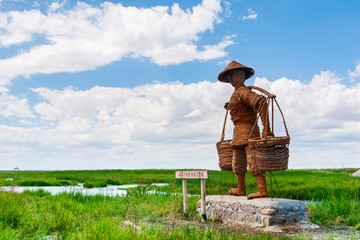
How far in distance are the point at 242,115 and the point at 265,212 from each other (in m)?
2.22

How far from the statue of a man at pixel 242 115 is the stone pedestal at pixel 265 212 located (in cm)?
34

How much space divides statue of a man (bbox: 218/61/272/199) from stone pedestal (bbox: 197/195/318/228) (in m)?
0.34

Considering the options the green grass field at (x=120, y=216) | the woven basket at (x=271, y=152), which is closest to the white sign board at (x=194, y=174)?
the green grass field at (x=120, y=216)

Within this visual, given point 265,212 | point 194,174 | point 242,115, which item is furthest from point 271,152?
point 194,174

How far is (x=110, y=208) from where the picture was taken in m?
7.99

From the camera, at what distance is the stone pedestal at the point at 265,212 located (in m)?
6.70

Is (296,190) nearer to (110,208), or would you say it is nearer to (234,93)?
(234,93)

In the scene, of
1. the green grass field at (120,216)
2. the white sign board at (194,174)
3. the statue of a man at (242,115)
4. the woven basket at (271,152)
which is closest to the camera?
the green grass field at (120,216)

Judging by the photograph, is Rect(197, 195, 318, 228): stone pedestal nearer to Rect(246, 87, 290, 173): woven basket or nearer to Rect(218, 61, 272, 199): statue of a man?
Rect(218, 61, 272, 199): statue of a man

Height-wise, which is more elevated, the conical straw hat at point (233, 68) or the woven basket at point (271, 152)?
the conical straw hat at point (233, 68)

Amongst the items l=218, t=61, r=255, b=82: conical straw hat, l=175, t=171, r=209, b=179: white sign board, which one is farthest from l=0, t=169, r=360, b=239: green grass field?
l=218, t=61, r=255, b=82: conical straw hat

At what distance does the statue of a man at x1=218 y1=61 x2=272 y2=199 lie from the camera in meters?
7.09

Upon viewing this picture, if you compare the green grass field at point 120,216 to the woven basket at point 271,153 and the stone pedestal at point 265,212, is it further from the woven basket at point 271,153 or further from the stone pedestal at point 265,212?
the woven basket at point 271,153

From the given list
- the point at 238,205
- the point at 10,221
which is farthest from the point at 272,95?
the point at 10,221
